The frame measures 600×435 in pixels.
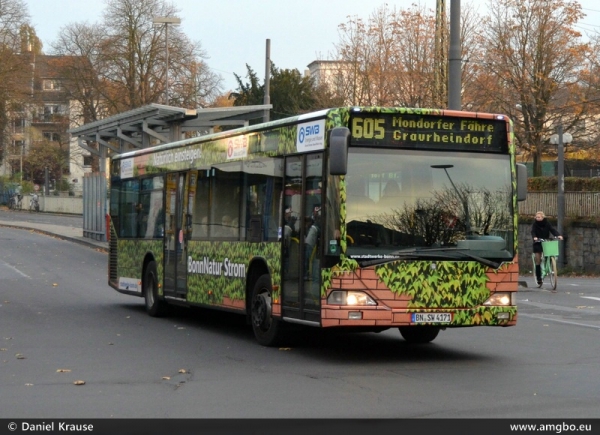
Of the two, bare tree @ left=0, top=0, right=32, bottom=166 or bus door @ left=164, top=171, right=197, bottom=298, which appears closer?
A: bus door @ left=164, top=171, right=197, bottom=298

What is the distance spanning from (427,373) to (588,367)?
1.79 m

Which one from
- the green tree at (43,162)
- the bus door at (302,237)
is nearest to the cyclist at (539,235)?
the bus door at (302,237)

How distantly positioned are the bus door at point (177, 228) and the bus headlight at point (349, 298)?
200 inches

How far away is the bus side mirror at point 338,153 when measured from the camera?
1087 cm

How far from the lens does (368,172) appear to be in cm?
1146

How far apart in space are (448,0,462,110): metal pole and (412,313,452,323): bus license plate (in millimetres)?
9434

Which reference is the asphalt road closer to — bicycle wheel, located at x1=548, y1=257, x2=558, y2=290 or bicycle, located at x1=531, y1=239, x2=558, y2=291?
bicycle wheel, located at x1=548, y1=257, x2=558, y2=290

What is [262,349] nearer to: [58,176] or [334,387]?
[334,387]

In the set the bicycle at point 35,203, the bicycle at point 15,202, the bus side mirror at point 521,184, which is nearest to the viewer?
the bus side mirror at point 521,184

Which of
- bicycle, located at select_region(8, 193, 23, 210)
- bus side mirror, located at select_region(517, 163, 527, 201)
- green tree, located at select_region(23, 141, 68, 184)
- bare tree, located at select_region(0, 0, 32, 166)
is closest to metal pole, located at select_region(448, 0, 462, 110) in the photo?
bus side mirror, located at select_region(517, 163, 527, 201)

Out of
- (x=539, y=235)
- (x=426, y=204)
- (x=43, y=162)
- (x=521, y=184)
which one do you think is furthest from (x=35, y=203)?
(x=426, y=204)

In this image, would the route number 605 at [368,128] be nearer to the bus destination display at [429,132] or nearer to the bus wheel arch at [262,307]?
the bus destination display at [429,132]

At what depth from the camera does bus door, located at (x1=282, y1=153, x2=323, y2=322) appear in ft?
38.4
